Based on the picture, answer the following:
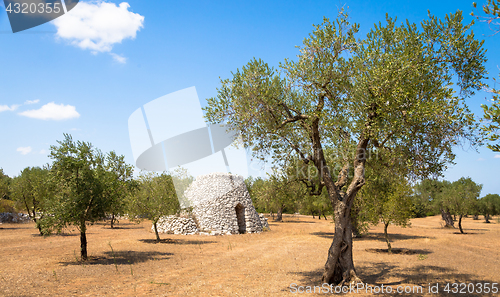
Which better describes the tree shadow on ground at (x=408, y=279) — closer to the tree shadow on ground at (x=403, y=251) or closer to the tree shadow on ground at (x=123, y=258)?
the tree shadow on ground at (x=403, y=251)

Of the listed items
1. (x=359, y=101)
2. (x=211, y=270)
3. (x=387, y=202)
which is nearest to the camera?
(x=359, y=101)

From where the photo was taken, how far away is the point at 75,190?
43.9 ft

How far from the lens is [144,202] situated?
904 inches

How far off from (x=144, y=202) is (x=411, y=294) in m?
19.9

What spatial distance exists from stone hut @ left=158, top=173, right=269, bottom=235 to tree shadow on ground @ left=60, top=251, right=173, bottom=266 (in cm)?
1123

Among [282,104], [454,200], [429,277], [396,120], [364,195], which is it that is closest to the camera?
[396,120]

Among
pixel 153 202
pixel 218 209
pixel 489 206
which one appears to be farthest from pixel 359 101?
→ pixel 489 206

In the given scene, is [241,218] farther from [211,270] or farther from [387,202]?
[211,270]

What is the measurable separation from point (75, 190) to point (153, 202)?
9.83 meters

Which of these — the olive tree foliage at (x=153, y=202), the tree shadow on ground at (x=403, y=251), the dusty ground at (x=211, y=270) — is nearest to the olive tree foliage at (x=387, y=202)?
the tree shadow on ground at (x=403, y=251)

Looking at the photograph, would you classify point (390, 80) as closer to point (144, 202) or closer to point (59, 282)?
point (59, 282)

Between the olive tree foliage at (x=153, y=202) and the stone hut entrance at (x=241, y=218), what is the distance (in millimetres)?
8816

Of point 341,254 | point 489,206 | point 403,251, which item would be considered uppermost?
point 341,254

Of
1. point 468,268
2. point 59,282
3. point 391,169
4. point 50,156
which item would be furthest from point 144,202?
point 468,268
